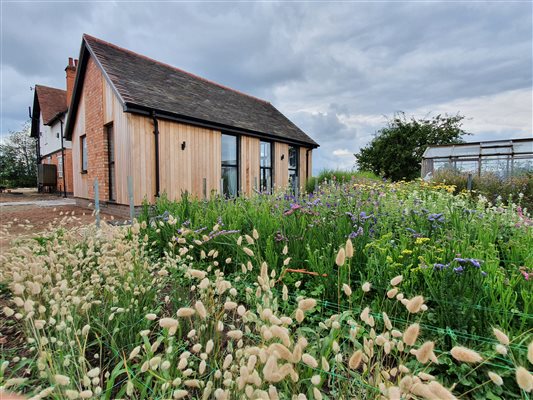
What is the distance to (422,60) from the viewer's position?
27.9 ft

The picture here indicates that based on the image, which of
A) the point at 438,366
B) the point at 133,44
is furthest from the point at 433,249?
the point at 133,44

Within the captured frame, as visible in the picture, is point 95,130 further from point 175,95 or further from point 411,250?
point 411,250

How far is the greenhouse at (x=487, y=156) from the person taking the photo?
14234 millimetres

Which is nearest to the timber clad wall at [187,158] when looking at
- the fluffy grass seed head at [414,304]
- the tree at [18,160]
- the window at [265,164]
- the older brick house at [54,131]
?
the window at [265,164]

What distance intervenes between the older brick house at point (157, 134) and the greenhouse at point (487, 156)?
9.27 metres

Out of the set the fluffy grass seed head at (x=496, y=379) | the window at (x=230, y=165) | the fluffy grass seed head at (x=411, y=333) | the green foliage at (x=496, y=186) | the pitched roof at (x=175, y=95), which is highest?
the pitched roof at (x=175, y=95)

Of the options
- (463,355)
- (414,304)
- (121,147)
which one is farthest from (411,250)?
(121,147)

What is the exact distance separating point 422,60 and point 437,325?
9.14m

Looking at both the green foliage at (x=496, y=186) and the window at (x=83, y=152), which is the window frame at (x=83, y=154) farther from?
the green foliage at (x=496, y=186)

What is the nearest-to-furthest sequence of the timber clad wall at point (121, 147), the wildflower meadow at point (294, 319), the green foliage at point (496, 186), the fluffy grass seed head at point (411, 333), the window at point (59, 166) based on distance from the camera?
the fluffy grass seed head at point (411, 333) → the wildflower meadow at point (294, 319) → the timber clad wall at point (121, 147) → the green foliage at point (496, 186) → the window at point (59, 166)

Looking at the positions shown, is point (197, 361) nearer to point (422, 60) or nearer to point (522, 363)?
point (522, 363)

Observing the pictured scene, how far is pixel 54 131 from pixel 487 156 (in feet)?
93.0

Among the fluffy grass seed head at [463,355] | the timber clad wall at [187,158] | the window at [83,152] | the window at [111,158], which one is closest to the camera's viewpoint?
the fluffy grass seed head at [463,355]

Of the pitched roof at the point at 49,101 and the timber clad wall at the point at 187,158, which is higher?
the pitched roof at the point at 49,101
